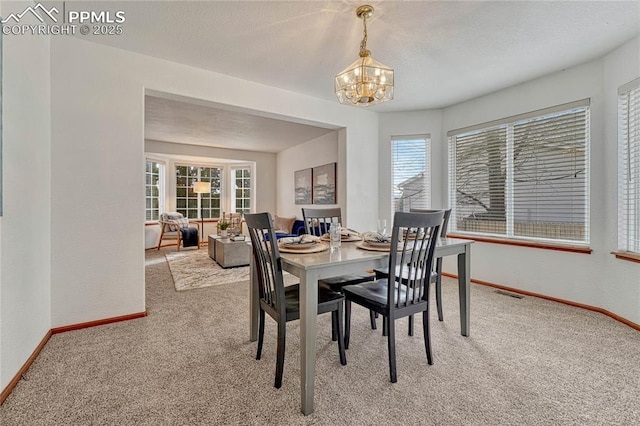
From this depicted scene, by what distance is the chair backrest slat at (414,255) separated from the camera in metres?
1.67

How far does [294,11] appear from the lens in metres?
2.11

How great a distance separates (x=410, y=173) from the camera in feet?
14.7

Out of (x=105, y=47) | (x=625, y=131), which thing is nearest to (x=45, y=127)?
(x=105, y=47)

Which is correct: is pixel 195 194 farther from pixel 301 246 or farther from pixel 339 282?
pixel 301 246

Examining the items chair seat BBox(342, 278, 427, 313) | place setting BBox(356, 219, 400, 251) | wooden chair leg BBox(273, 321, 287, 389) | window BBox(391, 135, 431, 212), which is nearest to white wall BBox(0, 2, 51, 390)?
wooden chair leg BBox(273, 321, 287, 389)

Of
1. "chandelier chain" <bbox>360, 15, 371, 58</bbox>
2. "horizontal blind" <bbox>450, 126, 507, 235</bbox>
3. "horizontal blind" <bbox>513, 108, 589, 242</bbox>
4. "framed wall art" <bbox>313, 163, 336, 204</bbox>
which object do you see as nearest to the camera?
"chandelier chain" <bbox>360, 15, 371, 58</bbox>

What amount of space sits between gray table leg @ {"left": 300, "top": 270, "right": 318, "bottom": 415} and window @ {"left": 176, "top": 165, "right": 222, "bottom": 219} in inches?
260

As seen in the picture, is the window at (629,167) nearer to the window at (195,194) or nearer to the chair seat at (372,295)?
the chair seat at (372,295)

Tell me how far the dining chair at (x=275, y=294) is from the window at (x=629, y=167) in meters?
2.77

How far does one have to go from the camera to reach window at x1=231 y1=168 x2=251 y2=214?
25.4 feet

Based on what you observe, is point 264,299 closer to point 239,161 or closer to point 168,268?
point 168,268

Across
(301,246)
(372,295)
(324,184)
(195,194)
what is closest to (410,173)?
(324,184)

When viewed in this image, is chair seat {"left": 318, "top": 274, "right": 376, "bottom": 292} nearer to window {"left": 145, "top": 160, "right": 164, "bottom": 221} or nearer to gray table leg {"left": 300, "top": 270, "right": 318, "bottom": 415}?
gray table leg {"left": 300, "top": 270, "right": 318, "bottom": 415}

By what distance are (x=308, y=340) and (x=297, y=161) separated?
543 centimetres
